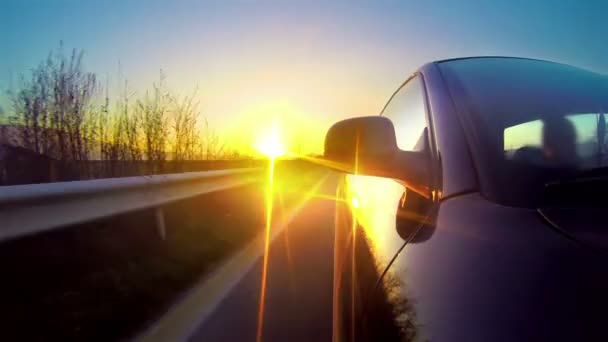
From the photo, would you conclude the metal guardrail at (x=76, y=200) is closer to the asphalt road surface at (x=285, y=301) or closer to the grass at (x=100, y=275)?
the grass at (x=100, y=275)

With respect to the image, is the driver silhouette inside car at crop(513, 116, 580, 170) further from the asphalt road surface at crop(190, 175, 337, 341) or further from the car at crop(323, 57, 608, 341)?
the asphalt road surface at crop(190, 175, 337, 341)

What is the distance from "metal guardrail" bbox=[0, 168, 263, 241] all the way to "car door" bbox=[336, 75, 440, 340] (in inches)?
85.9

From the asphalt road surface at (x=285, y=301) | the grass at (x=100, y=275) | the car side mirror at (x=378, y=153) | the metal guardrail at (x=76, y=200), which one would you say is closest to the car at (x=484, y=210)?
the car side mirror at (x=378, y=153)

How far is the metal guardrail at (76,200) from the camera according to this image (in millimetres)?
3055

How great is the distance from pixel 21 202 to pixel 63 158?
3.27 m

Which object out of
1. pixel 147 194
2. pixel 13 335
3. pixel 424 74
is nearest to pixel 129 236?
pixel 147 194

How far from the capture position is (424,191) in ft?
5.62

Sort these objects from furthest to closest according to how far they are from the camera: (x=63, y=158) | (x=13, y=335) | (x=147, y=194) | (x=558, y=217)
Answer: (x=63, y=158) < (x=147, y=194) < (x=13, y=335) < (x=558, y=217)

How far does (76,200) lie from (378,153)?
304cm

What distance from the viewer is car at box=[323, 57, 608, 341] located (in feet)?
3.39

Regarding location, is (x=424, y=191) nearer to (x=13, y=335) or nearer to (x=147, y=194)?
(x=13, y=335)

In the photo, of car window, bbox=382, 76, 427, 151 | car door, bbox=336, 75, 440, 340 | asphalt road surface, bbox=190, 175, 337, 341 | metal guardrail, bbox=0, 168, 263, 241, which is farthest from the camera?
asphalt road surface, bbox=190, 175, 337, 341

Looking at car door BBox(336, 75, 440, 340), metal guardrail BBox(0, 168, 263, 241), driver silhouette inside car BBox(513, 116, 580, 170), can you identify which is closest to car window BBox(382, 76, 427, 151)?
car door BBox(336, 75, 440, 340)

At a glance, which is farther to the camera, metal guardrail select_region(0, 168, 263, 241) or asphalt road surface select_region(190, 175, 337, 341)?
asphalt road surface select_region(190, 175, 337, 341)
